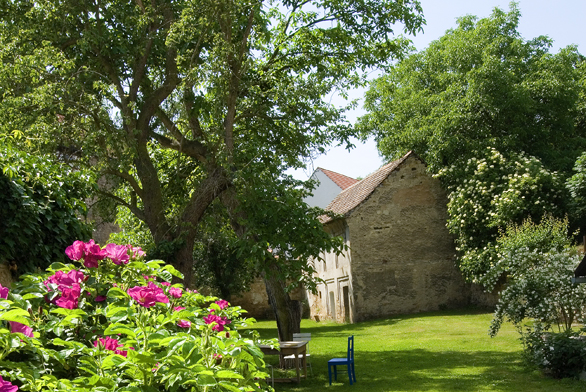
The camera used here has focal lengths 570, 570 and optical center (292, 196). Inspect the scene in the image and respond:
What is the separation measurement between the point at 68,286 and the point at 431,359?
1266 cm

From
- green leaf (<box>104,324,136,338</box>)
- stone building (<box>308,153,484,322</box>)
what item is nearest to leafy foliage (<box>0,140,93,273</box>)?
green leaf (<box>104,324,136,338</box>)

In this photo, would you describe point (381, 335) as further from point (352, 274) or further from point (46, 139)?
point (46, 139)

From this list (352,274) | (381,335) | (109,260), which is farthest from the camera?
(352,274)

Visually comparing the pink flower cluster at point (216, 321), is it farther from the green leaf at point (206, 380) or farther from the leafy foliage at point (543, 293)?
the leafy foliage at point (543, 293)

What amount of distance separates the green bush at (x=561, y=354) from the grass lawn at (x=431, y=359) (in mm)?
241

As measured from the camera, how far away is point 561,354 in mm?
10375

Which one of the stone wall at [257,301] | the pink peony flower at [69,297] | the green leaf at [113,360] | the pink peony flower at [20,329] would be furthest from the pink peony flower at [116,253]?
the stone wall at [257,301]

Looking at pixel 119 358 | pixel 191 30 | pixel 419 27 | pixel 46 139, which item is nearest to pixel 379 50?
pixel 419 27

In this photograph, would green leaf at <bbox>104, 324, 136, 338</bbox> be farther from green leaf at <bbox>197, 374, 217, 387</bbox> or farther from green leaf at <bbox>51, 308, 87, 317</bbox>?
green leaf at <bbox>197, 374, 217, 387</bbox>

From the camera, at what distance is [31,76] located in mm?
12594

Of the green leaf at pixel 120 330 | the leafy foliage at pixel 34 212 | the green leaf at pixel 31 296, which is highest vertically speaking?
the leafy foliage at pixel 34 212

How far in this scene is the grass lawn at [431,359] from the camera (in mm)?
10719

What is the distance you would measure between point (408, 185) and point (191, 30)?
16.4 metres

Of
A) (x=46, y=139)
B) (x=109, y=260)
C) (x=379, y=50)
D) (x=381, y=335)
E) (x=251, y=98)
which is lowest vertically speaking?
(x=381, y=335)
